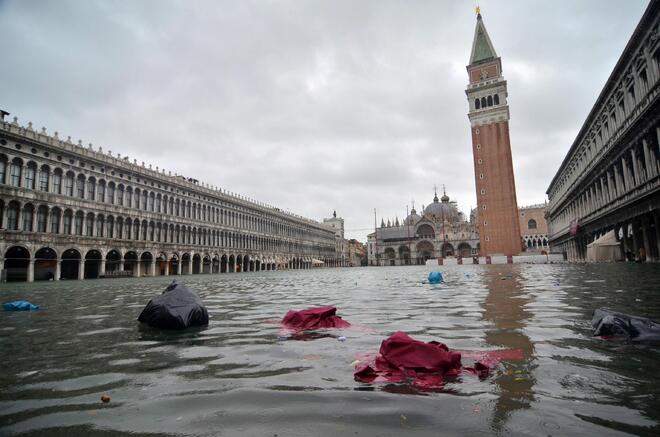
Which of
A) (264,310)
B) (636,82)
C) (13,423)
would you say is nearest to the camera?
(13,423)

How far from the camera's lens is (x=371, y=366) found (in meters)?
3.71

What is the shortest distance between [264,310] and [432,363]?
18.9ft

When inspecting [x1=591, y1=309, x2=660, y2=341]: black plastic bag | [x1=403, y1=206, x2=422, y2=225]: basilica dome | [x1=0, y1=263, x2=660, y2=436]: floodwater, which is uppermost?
[x1=403, y1=206, x2=422, y2=225]: basilica dome

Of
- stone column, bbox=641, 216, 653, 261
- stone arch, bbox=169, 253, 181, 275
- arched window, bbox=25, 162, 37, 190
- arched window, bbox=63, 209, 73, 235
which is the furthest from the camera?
stone arch, bbox=169, 253, 181, 275

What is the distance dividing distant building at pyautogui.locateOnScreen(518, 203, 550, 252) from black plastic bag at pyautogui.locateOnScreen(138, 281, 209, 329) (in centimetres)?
10169

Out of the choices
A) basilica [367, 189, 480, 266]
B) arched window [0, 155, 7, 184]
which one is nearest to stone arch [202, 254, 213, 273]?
arched window [0, 155, 7, 184]

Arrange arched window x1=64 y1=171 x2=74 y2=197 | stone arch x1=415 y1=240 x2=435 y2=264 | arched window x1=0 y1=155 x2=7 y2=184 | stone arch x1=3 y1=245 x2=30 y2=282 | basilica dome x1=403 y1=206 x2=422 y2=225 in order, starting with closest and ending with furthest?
arched window x1=0 y1=155 x2=7 y2=184 → stone arch x1=3 y1=245 x2=30 y2=282 → arched window x1=64 y1=171 x2=74 y2=197 → stone arch x1=415 y1=240 x2=435 y2=264 → basilica dome x1=403 y1=206 x2=422 y2=225

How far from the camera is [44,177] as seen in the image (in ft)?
120

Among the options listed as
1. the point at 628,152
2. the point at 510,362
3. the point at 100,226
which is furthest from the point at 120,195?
the point at 510,362

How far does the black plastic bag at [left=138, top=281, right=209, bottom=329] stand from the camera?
21.0 feet

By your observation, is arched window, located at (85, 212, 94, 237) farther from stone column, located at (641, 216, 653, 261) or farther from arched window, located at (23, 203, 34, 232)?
stone column, located at (641, 216, 653, 261)

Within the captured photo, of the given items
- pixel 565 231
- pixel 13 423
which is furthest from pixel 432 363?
pixel 565 231

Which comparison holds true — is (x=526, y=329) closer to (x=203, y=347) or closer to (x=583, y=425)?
(x=583, y=425)

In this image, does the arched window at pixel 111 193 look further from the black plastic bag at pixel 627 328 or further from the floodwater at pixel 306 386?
the black plastic bag at pixel 627 328
